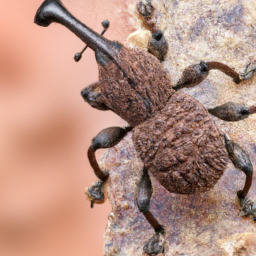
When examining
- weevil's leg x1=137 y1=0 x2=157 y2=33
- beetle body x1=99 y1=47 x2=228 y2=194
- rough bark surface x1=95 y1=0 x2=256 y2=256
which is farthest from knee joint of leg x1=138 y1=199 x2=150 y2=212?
weevil's leg x1=137 y1=0 x2=157 y2=33

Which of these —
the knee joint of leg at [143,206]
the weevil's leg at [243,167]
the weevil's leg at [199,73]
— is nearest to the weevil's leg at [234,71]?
the weevil's leg at [199,73]

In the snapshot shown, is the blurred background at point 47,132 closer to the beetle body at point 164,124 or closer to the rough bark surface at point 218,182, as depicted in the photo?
the rough bark surface at point 218,182

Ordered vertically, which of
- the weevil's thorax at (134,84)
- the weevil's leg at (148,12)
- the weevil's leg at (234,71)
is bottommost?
the weevil's leg at (234,71)

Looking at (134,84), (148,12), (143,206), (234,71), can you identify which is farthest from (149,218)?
(148,12)

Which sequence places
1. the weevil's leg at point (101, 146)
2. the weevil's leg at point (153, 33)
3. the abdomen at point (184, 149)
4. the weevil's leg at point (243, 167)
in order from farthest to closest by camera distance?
the weevil's leg at point (153, 33) < the weevil's leg at point (101, 146) < the weevil's leg at point (243, 167) < the abdomen at point (184, 149)

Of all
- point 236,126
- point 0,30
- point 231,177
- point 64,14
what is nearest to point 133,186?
point 231,177

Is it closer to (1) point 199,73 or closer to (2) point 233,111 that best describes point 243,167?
(2) point 233,111

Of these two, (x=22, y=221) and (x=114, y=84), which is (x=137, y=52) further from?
(x=22, y=221)
